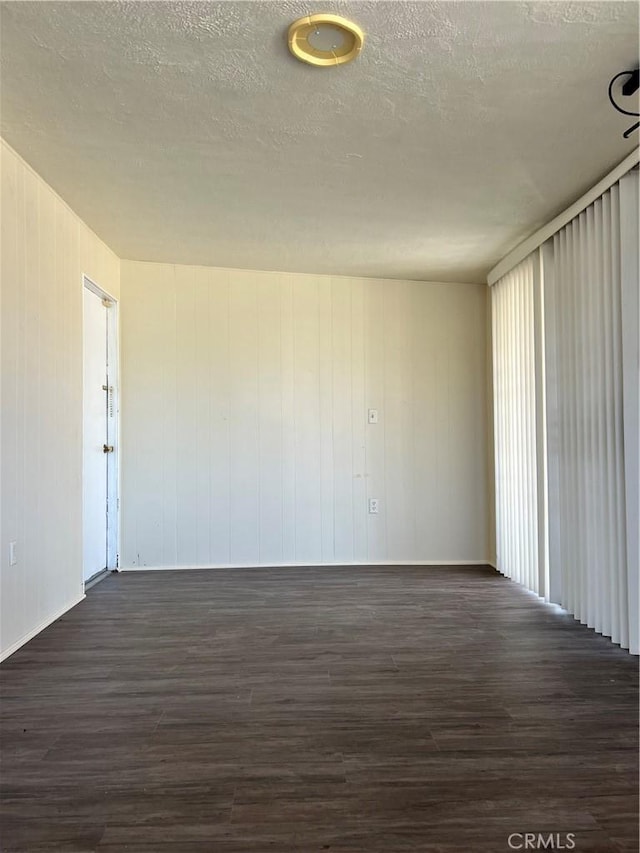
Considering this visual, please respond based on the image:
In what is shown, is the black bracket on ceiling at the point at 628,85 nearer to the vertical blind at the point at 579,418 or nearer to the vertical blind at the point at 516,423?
the vertical blind at the point at 579,418

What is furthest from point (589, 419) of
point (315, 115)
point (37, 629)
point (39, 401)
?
point (37, 629)

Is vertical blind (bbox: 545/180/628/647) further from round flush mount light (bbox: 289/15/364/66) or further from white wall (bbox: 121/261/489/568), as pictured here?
round flush mount light (bbox: 289/15/364/66)

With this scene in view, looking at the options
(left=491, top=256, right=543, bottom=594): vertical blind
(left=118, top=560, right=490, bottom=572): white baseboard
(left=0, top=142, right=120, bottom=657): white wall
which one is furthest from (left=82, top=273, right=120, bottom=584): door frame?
(left=491, top=256, right=543, bottom=594): vertical blind

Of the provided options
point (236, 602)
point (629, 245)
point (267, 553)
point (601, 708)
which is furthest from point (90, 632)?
point (629, 245)

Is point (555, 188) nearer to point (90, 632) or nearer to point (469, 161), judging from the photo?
point (469, 161)

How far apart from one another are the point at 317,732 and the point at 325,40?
2.52 meters

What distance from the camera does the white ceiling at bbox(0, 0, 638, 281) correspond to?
1.69 metres

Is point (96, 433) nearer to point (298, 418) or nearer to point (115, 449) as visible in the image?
point (115, 449)

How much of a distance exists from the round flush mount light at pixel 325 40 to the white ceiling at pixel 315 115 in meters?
0.03

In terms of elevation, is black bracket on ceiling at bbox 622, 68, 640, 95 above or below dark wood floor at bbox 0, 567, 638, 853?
above

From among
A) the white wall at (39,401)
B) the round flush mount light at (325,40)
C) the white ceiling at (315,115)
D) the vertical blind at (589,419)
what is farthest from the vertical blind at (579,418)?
the white wall at (39,401)

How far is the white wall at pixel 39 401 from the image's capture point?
2.53 metres

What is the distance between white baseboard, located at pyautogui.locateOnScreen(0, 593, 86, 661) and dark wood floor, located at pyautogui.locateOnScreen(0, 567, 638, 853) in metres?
0.06

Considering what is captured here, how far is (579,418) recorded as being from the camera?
300 centimetres
